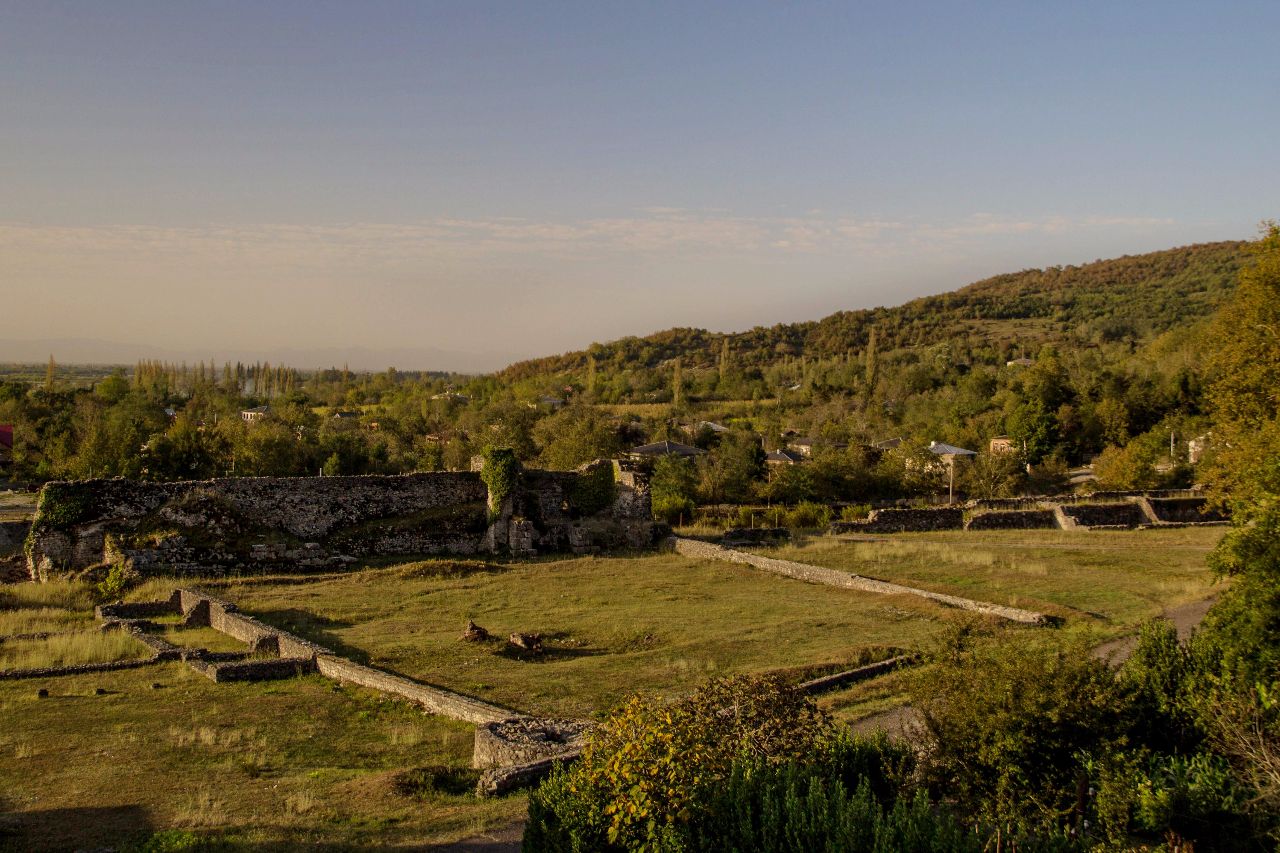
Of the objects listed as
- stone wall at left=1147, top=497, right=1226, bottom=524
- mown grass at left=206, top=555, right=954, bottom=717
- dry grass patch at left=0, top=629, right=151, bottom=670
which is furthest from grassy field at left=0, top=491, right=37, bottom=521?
stone wall at left=1147, top=497, right=1226, bottom=524

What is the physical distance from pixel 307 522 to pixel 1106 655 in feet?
74.3

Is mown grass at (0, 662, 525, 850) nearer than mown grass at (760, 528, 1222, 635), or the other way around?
mown grass at (0, 662, 525, 850)

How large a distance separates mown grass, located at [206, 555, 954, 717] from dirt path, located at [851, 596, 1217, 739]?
8.44 ft

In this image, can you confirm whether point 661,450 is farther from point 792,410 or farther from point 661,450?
point 792,410

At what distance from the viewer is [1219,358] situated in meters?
20.6

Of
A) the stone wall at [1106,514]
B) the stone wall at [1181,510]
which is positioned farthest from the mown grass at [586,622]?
the stone wall at [1181,510]

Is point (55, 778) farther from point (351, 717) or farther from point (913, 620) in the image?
point (913, 620)

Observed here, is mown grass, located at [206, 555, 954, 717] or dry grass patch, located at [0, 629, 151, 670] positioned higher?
dry grass patch, located at [0, 629, 151, 670]

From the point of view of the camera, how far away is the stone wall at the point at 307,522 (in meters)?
24.5

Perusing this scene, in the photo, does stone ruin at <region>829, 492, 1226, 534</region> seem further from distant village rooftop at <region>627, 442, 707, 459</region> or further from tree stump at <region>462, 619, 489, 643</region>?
tree stump at <region>462, 619, 489, 643</region>

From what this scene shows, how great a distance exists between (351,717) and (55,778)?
3.72m

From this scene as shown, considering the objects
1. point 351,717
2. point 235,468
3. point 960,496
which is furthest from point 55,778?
point 960,496

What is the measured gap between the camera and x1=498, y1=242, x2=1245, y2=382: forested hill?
11731 cm

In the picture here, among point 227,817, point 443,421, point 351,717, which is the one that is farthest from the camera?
point 443,421
